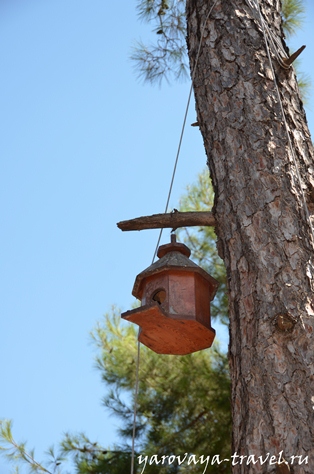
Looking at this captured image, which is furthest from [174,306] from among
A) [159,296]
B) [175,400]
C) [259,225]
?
[175,400]

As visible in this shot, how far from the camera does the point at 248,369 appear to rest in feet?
6.66

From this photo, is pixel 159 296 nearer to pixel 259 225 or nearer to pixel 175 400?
pixel 259 225

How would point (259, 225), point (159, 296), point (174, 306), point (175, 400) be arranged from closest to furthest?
point (259, 225)
point (174, 306)
point (159, 296)
point (175, 400)

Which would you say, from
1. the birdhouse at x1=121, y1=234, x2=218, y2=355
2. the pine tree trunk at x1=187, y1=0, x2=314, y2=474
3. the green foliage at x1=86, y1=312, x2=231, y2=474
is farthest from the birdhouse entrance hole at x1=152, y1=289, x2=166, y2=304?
the green foliage at x1=86, y1=312, x2=231, y2=474

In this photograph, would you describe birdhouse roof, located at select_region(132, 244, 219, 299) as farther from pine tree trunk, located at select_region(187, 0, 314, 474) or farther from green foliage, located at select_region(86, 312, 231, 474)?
green foliage, located at select_region(86, 312, 231, 474)

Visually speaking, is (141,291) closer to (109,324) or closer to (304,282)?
(304,282)

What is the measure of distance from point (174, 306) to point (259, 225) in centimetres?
39

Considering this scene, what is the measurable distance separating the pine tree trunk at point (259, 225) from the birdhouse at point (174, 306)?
0.60ft

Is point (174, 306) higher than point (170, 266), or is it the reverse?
point (170, 266)

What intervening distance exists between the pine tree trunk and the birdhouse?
18 cm

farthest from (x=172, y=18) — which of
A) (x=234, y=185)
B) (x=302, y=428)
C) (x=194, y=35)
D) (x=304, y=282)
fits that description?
(x=302, y=428)

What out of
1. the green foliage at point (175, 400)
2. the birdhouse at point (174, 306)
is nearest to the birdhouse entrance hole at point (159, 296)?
the birdhouse at point (174, 306)

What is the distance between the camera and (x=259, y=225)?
7.45 feet

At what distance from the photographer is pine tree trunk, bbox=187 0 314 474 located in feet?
6.30
